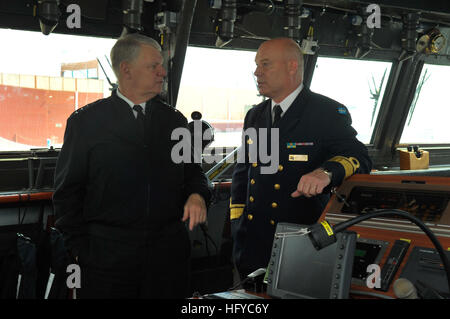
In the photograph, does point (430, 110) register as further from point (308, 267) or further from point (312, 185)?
point (308, 267)

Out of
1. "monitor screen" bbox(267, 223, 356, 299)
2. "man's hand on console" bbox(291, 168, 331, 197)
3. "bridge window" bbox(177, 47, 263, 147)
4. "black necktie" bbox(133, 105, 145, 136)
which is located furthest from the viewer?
"bridge window" bbox(177, 47, 263, 147)

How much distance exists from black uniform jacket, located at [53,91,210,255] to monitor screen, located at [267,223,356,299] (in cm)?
87

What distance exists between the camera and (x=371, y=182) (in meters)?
1.47

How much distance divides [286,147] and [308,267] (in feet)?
3.30

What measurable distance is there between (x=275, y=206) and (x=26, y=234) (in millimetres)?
2193

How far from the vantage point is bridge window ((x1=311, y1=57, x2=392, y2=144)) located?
205 inches

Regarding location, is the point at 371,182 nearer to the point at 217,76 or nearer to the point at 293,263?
the point at 293,263

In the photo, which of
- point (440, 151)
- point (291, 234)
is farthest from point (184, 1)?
point (440, 151)

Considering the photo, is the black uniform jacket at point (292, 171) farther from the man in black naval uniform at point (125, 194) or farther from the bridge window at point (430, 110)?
the bridge window at point (430, 110)

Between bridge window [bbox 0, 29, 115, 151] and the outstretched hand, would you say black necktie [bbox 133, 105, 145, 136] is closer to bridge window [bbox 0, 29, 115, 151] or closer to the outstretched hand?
the outstretched hand

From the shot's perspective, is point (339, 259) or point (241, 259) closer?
point (339, 259)

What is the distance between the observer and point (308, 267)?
1.19 meters

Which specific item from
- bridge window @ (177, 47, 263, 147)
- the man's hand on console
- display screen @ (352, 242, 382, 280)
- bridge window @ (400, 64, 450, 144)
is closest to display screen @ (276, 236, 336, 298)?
display screen @ (352, 242, 382, 280)

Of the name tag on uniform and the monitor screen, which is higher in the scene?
the name tag on uniform
